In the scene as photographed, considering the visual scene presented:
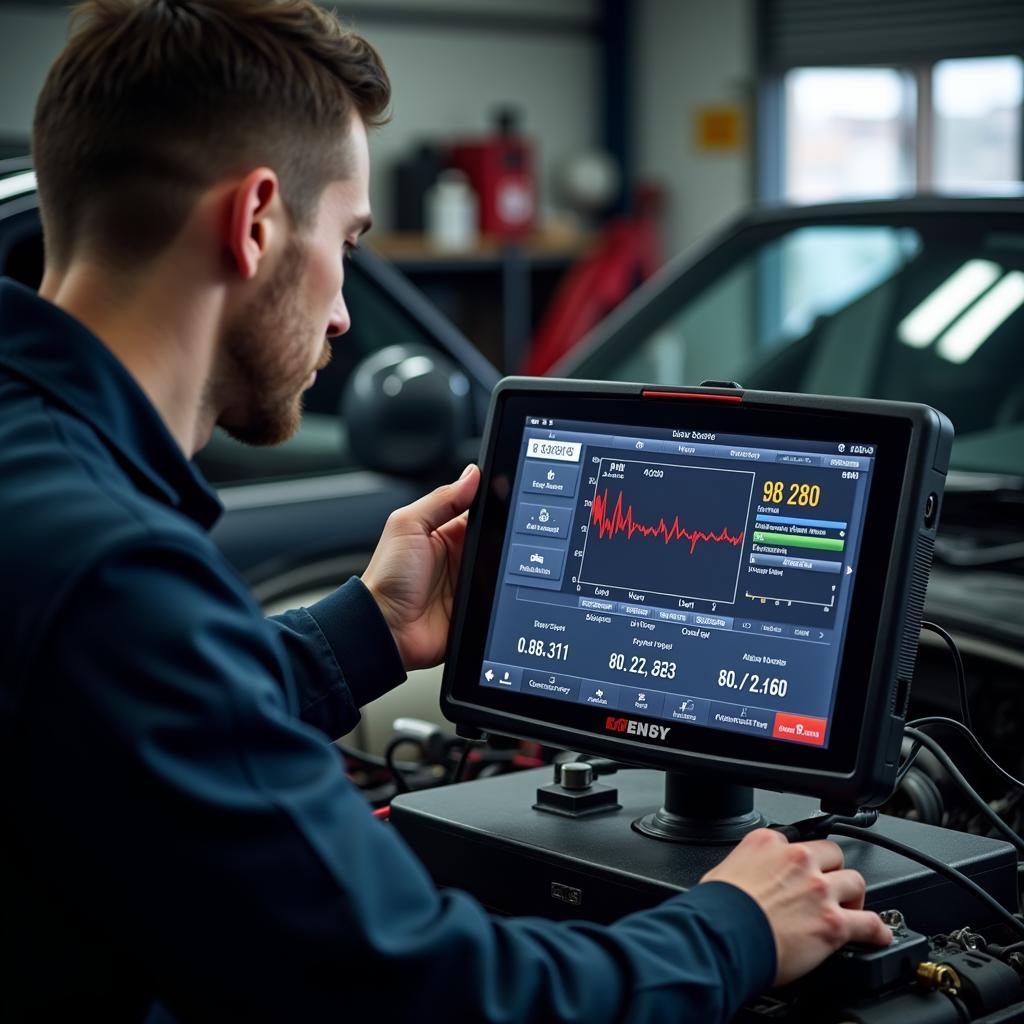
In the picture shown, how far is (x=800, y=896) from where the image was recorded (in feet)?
3.74

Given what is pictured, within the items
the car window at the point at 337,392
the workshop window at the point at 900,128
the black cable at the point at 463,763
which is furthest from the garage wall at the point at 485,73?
the black cable at the point at 463,763

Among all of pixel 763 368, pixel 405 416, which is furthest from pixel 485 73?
pixel 405 416

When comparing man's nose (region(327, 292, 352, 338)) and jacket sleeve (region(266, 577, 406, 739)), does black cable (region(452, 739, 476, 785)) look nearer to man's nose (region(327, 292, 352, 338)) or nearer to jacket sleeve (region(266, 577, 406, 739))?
jacket sleeve (region(266, 577, 406, 739))

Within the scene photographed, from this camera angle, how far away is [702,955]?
3.51 ft

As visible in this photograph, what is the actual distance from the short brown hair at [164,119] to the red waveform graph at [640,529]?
37 cm

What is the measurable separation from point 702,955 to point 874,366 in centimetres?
144

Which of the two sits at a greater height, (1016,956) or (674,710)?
(674,710)

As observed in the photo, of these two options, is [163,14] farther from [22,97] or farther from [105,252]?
[22,97]

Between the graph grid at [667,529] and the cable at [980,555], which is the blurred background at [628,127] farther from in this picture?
the graph grid at [667,529]

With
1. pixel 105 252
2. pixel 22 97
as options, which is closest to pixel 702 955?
pixel 105 252

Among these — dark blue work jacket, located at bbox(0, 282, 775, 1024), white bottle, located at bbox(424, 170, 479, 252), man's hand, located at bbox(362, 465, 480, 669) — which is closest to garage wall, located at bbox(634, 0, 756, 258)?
white bottle, located at bbox(424, 170, 479, 252)

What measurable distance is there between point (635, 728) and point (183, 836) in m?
0.50

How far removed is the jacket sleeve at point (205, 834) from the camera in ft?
3.03

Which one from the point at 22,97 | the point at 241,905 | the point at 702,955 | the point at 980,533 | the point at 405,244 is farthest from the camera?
the point at 405,244
